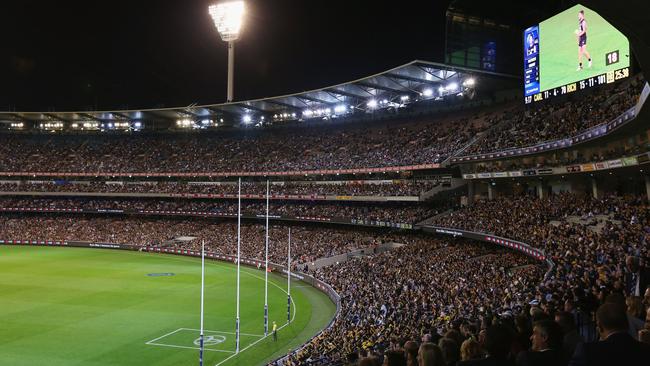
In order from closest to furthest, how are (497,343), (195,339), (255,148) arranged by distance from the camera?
(497,343) < (195,339) < (255,148)

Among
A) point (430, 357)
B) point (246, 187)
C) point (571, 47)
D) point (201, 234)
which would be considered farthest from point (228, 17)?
point (430, 357)

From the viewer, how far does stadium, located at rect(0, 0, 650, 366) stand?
15047 mm

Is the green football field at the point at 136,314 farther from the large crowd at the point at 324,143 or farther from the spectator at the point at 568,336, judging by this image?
the spectator at the point at 568,336

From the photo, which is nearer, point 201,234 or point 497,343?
point 497,343

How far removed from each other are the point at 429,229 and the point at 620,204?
1859 centimetres

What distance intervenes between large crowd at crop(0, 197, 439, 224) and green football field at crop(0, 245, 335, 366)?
12067 mm

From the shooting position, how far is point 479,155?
135 feet

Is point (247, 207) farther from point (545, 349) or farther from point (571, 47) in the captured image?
point (545, 349)

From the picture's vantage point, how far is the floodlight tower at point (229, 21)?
234ft

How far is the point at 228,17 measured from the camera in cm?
7156

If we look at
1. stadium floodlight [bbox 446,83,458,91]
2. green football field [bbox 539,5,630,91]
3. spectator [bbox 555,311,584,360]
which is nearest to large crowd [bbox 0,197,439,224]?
stadium floodlight [bbox 446,83,458,91]

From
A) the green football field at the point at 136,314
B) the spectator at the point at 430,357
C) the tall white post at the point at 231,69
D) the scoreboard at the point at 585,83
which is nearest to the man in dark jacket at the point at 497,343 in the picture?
the spectator at the point at 430,357

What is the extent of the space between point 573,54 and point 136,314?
34314 mm

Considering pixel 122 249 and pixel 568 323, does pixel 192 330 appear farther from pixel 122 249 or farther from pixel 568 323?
pixel 122 249
